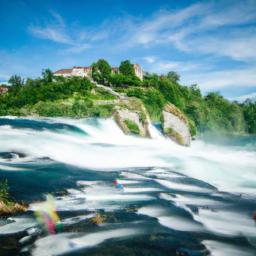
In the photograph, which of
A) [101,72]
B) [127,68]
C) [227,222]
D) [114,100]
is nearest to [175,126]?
[114,100]

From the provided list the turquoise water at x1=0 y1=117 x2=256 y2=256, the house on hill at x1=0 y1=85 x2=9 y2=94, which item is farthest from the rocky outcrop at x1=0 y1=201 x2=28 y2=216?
the house on hill at x1=0 y1=85 x2=9 y2=94

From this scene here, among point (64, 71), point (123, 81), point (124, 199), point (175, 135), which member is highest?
point (64, 71)

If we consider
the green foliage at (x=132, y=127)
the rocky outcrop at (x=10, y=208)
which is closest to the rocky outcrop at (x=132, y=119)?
the green foliage at (x=132, y=127)

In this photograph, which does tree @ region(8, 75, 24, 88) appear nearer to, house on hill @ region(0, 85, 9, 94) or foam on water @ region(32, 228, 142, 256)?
house on hill @ region(0, 85, 9, 94)

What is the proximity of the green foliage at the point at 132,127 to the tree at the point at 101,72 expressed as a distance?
121ft

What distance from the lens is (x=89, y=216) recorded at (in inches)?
426

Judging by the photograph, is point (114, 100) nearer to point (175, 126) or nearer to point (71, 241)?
point (175, 126)

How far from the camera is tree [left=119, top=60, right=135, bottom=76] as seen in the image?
248 ft

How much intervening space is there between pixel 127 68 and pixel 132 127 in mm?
42974

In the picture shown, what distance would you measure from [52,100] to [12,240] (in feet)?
154

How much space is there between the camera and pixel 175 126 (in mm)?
39062

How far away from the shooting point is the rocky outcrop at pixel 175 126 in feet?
125

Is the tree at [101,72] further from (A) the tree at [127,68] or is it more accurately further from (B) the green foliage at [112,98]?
(A) the tree at [127,68]

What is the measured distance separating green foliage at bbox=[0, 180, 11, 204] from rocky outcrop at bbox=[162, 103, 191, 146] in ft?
87.9
